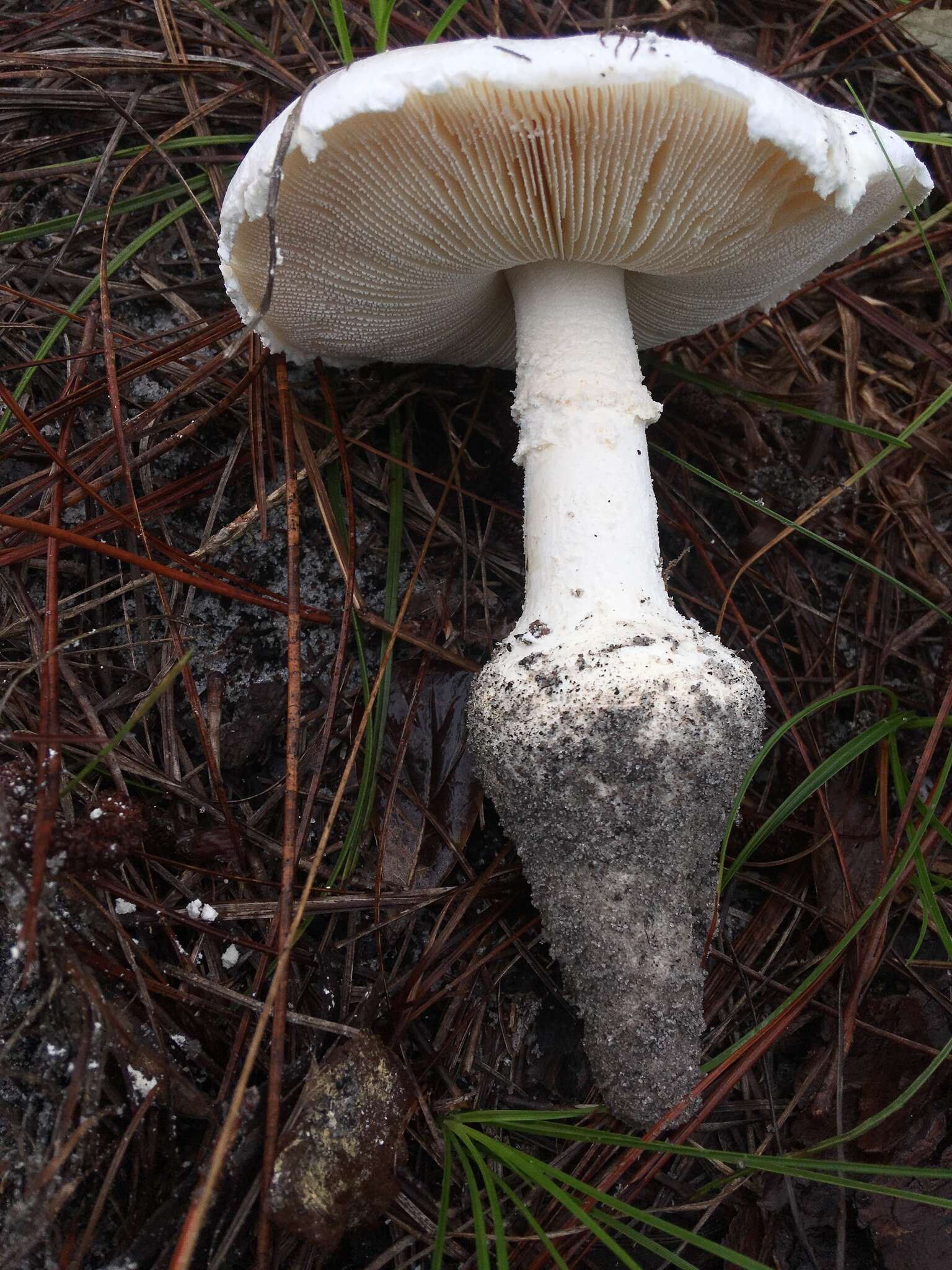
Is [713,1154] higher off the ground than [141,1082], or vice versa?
[141,1082]

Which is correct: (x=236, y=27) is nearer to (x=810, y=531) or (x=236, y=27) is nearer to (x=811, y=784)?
(x=810, y=531)

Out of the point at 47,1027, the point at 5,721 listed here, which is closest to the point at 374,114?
the point at 5,721

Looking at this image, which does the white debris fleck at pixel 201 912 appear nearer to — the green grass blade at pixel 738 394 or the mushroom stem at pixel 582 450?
the mushroom stem at pixel 582 450

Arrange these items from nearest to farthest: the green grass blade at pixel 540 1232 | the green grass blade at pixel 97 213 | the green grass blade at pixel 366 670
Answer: the green grass blade at pixel 540 1232 < the green grass blade at pixel 366 670 < the green grass blade at pixel 97 213

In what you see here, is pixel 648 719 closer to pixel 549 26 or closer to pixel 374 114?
pixel 374 114

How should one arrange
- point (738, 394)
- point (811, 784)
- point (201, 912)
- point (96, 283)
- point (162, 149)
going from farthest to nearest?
1. point (738, 394)
2. point (162, 149)
3. point (96, 283)
4. point (811, 784)
5. point (201, 912)

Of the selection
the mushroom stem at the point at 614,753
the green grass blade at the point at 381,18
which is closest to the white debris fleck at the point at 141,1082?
the mushroom stem at the point at 614,753

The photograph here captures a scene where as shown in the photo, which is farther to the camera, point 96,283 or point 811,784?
point 96,283

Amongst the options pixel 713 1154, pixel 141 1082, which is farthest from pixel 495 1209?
pixel 141 1082
